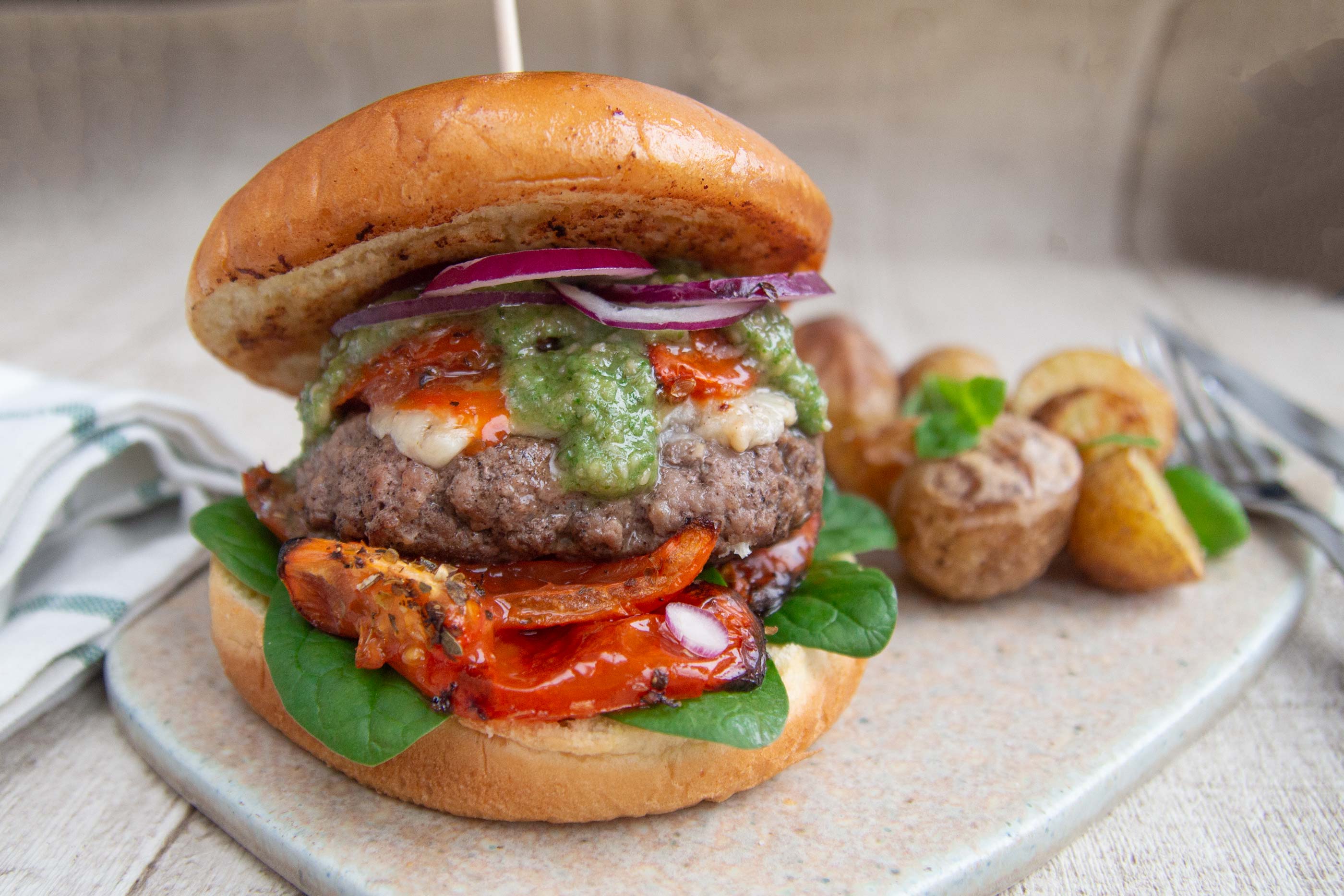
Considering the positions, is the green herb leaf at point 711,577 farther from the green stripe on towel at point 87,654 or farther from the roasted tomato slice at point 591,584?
the green stripe on towel at point 87,654

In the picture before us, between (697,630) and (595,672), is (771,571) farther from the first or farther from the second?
(595,672)

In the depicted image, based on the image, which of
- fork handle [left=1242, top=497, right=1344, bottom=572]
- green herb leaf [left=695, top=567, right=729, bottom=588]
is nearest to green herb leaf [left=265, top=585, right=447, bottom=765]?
green herb leaf [left=695, top=567, right=729, bottom=588]

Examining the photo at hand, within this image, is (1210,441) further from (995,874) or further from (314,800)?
(314,800)

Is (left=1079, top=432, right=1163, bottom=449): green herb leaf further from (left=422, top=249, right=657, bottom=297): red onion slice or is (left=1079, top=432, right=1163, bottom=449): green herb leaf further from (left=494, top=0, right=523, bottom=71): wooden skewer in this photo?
(left=494, top=0, right=523, bottom=71): wooden skewer

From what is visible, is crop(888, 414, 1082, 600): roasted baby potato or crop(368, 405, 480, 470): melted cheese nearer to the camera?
crop(368, 405, 480, 470): melted cheese

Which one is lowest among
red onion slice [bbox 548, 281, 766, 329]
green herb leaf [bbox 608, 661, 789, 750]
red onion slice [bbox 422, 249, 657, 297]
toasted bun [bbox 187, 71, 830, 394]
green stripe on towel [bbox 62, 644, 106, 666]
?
green stripe on towel [bbox 62, 644, 106, 666]

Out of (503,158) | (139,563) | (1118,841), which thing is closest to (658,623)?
(503,158)

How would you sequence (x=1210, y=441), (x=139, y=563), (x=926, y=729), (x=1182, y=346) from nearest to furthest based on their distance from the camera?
1. (x=926, y=729)
2. (x=139, y=563)
3. (x=1210, y=441)
4. (x=1182, y=346)
